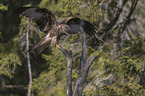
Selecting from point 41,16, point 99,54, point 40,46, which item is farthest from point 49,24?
point 99,54

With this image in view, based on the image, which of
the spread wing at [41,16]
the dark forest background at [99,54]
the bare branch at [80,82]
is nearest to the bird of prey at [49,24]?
the spread wing at [41,16]

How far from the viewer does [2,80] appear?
349 inches

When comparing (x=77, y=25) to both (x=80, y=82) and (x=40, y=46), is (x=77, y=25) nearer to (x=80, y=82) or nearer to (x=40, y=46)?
(x=40, y=46)

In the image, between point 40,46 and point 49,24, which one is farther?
point 49,24

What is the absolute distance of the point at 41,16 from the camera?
4266 mm

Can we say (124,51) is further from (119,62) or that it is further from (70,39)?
(70,39)

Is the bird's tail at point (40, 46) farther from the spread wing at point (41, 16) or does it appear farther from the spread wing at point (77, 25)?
the spread wing at point (77, 25)

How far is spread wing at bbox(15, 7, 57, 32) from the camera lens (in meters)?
4.12

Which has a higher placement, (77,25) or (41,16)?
(41,16)

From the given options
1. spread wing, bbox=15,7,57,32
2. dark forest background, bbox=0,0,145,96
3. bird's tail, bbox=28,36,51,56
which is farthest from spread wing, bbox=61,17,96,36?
dark forest background, bbox=0,0,145,96

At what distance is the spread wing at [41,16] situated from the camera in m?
4.12

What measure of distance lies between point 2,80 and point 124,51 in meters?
5.95

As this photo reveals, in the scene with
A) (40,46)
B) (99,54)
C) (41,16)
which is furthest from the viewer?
(99,54)

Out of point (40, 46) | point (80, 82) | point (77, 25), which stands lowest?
point (80, 82)
